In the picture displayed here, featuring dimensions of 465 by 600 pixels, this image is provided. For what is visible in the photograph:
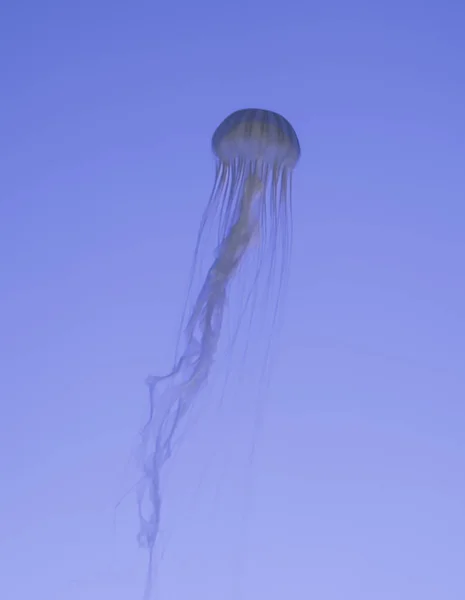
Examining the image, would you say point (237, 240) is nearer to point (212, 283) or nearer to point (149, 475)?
point (212, 283)

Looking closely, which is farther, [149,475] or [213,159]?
[213,159]

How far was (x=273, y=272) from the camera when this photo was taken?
1086 centimetres

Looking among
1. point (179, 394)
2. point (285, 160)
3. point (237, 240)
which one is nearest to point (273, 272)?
point (237, 240)

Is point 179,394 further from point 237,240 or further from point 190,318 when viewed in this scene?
point 237,240

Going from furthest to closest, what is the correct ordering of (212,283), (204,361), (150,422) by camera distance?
(212,283), (204,361), (150,422)

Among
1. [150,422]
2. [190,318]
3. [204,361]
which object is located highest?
[190,318]

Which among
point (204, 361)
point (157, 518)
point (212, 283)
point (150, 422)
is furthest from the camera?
point (212, 283)

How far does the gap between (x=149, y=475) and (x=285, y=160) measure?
16.2 feet

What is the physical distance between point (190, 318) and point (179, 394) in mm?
1354

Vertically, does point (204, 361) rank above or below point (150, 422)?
above

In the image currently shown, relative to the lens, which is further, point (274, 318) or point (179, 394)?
point (179, 394)

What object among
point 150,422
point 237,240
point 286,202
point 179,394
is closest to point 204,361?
point 179,394

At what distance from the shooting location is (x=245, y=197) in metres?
11.3

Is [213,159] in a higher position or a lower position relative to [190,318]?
higher
